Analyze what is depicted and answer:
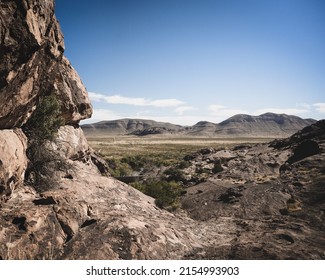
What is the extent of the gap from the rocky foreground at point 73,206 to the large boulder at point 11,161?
0.15 ft

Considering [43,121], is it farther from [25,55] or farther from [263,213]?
[263,213]

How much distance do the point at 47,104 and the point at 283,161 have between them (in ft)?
99.4

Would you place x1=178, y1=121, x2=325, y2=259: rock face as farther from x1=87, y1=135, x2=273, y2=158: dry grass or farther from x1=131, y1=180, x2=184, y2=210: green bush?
x1=87, y1=135, x2=273, y2=158: dry grass

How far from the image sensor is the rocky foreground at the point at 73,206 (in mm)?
9250

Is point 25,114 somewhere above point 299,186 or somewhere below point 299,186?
above

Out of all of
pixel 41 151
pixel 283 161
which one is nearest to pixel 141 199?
pixel 41 151

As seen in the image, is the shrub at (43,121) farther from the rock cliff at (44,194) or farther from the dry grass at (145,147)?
the dry grass at (145,147)

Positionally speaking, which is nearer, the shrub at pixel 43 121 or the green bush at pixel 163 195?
the shrub at pixel 43 121

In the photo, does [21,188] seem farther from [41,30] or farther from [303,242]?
[303,242]

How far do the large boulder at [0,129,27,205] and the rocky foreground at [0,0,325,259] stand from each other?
0.04 m

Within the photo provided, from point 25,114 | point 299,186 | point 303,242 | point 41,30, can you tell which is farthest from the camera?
point 299,186

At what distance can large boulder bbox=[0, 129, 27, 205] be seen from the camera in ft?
33.7

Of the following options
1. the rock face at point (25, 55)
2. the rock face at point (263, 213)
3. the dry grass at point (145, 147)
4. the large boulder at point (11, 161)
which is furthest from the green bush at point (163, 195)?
the dry grass at point (145, 147)

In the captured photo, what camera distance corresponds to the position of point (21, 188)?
12.1m
